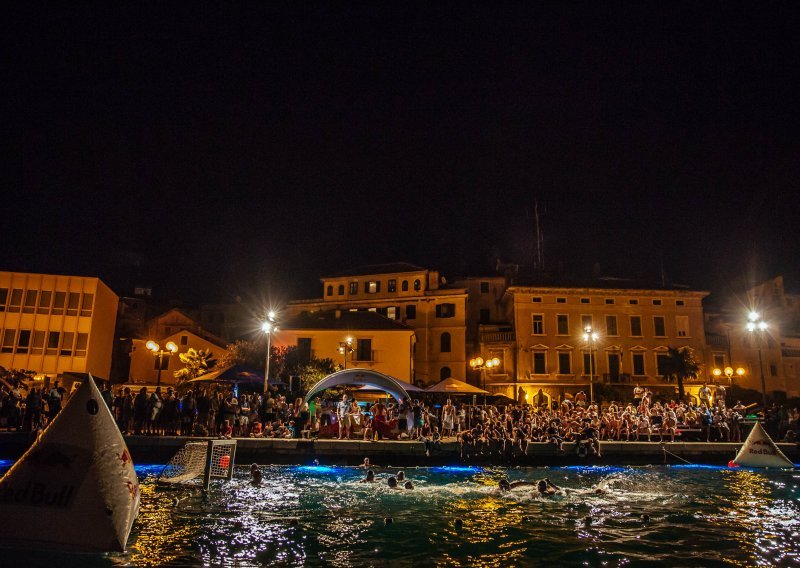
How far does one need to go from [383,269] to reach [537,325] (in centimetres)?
1798

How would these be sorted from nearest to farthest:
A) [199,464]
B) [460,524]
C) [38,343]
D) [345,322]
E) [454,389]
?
[460,524] → [199,464] → [454,389] → [38,343] → [345,322]

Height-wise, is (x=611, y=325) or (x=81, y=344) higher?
(x=611, y=325)

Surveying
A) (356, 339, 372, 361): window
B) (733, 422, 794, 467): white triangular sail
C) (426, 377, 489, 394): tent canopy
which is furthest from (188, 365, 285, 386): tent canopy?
(733, 422, 794, 467): white triangular sail

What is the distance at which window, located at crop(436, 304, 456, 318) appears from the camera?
5460 centimetres

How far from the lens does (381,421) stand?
23.9m

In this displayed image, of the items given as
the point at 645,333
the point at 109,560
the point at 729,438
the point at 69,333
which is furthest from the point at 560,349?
the point at 109,560

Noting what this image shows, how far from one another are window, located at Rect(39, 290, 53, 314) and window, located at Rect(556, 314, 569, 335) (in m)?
42.1

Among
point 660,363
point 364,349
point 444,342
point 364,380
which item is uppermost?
point 444,342

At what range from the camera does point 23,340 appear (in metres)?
40.4

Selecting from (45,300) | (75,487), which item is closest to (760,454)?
(75,487)

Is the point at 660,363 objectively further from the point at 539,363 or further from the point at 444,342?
the point at 444,342

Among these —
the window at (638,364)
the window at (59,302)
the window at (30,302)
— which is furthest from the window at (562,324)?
the window at (30,302)

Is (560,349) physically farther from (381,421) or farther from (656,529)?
(656,529)

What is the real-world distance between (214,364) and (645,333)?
127ft
